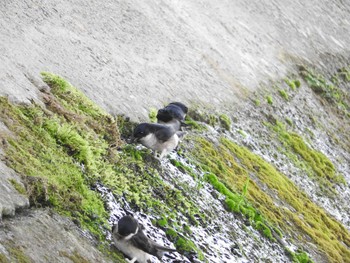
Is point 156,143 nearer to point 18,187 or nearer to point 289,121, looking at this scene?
point 18,187

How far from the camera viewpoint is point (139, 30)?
60.7 feet

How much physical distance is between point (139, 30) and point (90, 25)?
6.66ft

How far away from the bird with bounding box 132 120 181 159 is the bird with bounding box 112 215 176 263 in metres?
3.07

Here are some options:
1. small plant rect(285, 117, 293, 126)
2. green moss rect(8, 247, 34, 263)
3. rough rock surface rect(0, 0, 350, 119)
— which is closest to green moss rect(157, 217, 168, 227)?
rough rock surface rect(0, 0, 350, 119)

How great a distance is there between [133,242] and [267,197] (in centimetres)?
673

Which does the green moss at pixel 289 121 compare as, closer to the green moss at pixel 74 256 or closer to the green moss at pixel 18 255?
the green moss at pixel 74 256

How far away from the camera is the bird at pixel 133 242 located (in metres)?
8.60

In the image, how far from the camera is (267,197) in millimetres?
14992

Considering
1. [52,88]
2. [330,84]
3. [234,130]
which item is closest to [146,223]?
[52,88]

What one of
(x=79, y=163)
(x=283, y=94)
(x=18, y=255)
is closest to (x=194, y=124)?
(x=79, y=163)

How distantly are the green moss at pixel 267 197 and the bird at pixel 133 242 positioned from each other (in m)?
4.18

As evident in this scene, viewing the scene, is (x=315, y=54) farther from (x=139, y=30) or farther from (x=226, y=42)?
(x=139, y=30)

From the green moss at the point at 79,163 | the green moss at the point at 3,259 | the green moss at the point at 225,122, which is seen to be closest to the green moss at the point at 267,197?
the green moss at the point at 225,122

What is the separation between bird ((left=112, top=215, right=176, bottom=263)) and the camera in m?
8.60
